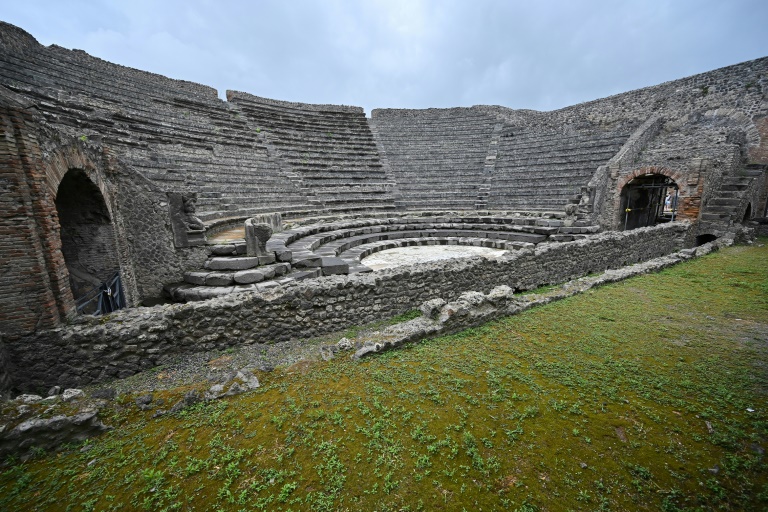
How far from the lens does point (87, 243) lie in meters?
8.68

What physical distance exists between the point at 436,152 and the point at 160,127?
15933 millimetres

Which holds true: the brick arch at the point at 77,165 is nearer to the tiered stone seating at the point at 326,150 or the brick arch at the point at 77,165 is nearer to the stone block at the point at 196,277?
the stone block at the point at 196,277

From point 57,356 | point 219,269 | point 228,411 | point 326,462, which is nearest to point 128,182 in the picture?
point 219,269

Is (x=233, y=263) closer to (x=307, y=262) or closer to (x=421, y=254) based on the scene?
(x=307, y=262)

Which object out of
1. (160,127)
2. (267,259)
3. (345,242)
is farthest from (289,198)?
(267,259)

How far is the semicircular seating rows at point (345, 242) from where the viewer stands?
660 centimetres

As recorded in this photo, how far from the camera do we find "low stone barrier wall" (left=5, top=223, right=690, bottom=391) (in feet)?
14.4

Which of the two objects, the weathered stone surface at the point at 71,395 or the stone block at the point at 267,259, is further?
the stone block at the point at 267,259

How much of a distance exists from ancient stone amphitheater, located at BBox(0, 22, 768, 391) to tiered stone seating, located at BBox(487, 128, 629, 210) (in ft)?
0.37

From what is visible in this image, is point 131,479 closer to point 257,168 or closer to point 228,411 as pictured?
point 228,411

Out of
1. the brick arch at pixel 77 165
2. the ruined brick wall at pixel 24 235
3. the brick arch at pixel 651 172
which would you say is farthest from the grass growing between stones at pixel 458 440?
the brick arch at pixel 651 172

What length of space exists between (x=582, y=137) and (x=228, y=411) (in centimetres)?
2177

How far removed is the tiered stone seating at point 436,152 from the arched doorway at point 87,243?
1309 cm

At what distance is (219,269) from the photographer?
22.8ft
